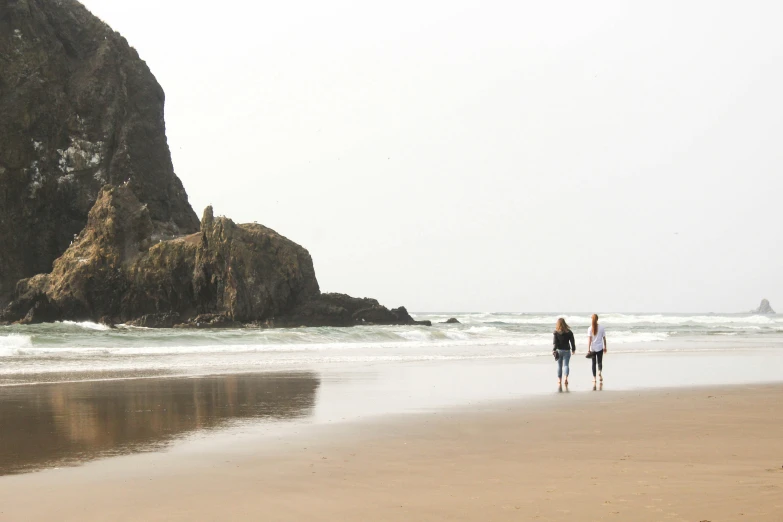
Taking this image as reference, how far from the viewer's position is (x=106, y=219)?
5116 centimetres

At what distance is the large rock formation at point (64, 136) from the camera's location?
60.5 m

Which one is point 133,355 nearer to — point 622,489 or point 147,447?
point 147,447

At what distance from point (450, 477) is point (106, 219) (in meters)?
49.6

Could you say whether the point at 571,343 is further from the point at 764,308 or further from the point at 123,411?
the point at 764,308

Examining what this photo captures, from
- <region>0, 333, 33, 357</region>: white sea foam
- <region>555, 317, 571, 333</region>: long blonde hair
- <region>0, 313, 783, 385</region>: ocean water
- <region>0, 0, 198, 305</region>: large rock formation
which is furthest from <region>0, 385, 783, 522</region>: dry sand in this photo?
<region>0, 0, 198, 305</region>: large rock formation

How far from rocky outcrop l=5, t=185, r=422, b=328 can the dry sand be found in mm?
39462

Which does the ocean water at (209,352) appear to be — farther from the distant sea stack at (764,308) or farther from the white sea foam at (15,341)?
the distant sea stack at (764,308)

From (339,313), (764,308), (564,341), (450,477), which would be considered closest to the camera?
(450,477)

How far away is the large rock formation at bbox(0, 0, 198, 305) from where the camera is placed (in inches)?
2383

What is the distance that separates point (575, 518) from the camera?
16.5 feet

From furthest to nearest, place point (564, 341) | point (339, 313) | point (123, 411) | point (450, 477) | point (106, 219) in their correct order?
point (339, 313), point (106, 219), point (564, 341), point (123, 411), point (450, 477)

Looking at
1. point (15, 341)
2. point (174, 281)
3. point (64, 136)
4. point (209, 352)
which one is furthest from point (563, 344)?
point (64, 136)

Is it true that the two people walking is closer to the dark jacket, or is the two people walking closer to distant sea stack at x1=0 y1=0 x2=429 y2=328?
the dark jacket

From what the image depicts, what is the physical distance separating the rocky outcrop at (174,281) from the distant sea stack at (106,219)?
0.09m
